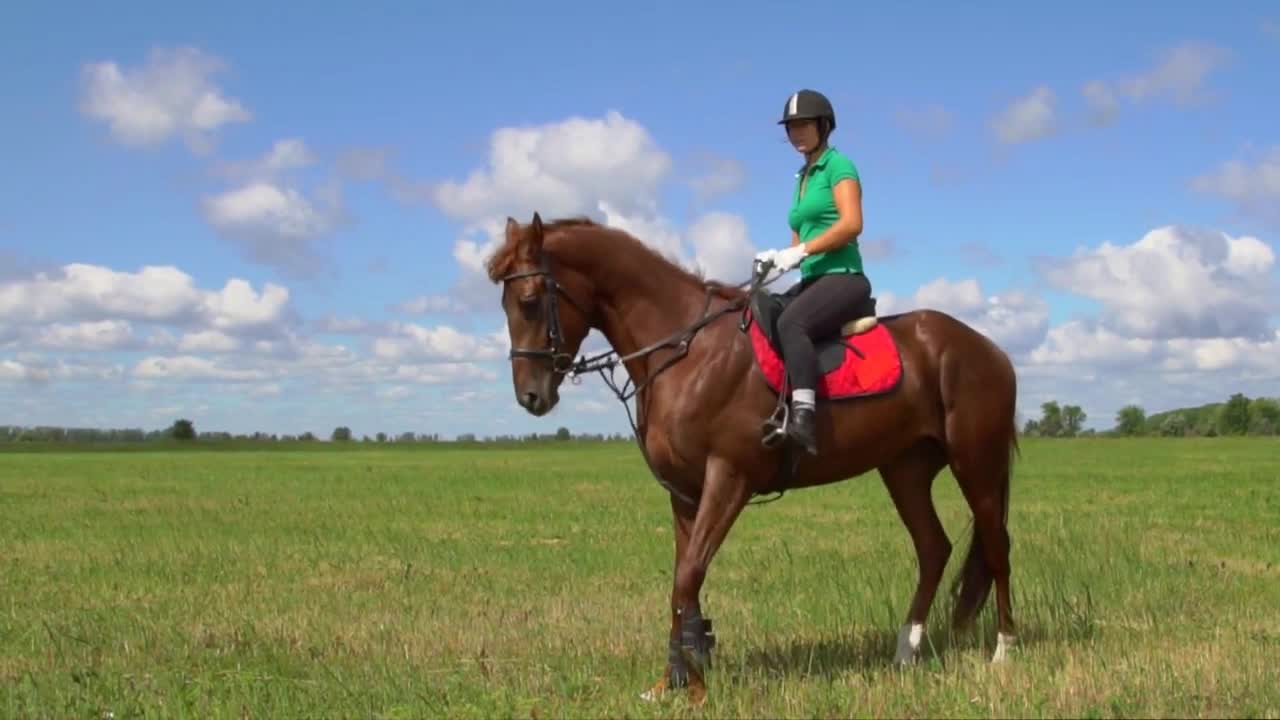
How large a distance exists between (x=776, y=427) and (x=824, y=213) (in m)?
1.37

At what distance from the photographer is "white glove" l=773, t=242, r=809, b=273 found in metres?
6.95

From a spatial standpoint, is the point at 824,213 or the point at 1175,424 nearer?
the point at 824,213

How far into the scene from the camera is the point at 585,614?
10922 mm

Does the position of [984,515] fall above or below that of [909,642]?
above

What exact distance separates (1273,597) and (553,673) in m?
7.51

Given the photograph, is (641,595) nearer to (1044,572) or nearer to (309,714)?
(1044,572)

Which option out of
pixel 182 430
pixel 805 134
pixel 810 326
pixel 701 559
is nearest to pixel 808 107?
pixel 805 134

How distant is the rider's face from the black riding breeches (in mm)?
812

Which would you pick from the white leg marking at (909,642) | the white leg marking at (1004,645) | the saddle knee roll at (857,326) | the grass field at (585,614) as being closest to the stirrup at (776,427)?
the saddle knee roll at (857,326)

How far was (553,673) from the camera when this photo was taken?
25.3ft

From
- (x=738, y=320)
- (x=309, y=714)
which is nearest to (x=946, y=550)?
(x=738, y=320)

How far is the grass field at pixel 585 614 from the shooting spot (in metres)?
6.86

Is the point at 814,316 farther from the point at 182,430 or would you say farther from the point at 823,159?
the point at 182,430

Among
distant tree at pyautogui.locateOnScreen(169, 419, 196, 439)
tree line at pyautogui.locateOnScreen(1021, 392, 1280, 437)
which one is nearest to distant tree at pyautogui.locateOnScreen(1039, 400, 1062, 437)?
tree line at pyautogui.locateOnScreen(1021, 392, 1280, 437)
